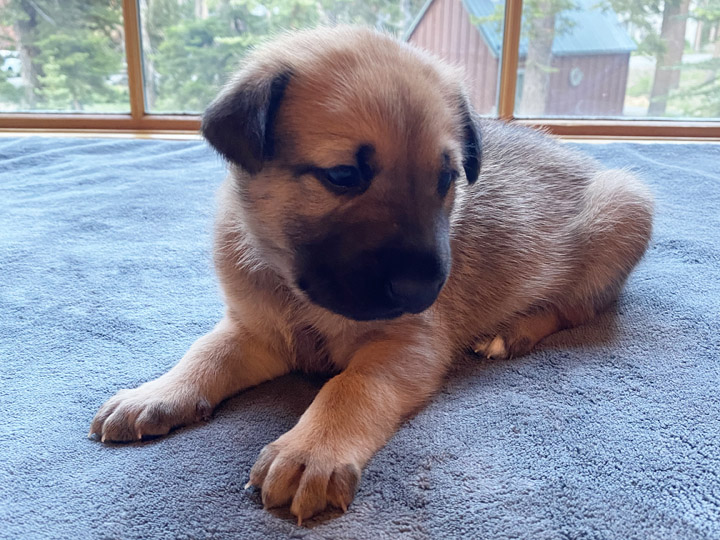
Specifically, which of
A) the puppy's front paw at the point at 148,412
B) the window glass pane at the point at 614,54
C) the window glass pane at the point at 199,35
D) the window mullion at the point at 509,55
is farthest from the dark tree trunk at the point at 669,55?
the puppy's front paw at the point at 148,412

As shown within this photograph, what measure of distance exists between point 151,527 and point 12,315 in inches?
54.0

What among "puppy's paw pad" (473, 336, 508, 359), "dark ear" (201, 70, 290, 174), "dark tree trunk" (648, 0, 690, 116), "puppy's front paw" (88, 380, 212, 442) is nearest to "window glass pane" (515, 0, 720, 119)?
"dark tree trunk" (648, 0, 690, 116)

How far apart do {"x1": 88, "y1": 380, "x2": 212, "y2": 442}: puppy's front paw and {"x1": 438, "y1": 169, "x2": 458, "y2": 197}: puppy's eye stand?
34.5 inches

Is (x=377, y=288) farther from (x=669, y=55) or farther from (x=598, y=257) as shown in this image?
(x=669, y=55)

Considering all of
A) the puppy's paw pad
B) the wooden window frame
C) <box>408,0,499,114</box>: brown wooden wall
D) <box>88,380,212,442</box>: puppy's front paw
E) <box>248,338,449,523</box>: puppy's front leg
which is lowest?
the puppy's paw pad

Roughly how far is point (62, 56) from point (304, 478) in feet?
17.0

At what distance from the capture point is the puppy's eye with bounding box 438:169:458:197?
1.78 m

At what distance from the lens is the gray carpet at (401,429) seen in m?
1.40

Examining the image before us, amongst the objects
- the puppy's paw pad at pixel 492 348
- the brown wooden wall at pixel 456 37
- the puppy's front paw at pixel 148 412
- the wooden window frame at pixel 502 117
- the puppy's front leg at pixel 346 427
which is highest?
the brown wooden wall at pixel 456 37

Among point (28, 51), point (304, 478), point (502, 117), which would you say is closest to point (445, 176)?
point (304, 478)

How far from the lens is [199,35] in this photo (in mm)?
5422

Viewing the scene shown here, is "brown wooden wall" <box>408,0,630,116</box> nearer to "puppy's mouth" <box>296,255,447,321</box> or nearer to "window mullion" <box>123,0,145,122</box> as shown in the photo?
"window mullion" <box>123,0,145,122</box>

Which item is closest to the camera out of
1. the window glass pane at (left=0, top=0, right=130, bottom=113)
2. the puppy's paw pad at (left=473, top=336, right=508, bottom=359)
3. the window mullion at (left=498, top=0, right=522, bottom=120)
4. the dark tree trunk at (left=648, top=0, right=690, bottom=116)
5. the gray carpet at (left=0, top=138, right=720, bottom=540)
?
the gray carpet at (left=0, top=138, right=720, bottom=540)

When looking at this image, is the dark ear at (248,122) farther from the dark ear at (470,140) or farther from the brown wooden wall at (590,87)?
the brown wooden wall at (590,87)
